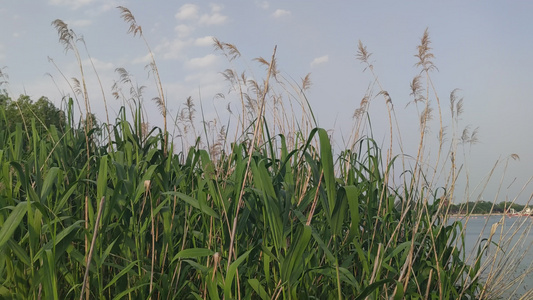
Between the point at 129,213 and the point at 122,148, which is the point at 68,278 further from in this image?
the point at 122,148

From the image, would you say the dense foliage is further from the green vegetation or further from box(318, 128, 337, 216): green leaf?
the green vegetation

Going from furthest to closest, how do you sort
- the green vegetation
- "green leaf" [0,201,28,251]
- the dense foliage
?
the green vegetation, the dense foliage, "green leaf" [0,201,28,251]

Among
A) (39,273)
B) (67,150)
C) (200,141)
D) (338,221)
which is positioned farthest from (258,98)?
(39,273)

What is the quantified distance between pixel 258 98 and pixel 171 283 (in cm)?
138

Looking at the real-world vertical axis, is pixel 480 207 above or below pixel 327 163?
below

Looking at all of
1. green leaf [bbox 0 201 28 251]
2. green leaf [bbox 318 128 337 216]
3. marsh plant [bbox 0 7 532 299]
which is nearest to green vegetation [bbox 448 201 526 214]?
marsh plant [bbox 0 7 532 299]

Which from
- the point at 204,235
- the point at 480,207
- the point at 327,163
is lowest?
the point at 204,235

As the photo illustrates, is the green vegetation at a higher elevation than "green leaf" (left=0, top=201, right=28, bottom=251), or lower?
higher

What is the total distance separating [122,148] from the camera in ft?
10.3

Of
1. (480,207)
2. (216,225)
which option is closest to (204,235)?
(216,225)

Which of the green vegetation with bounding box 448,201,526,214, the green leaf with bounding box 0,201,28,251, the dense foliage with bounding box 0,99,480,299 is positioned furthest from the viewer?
the green vegetation with bounding box 448,201,526,214

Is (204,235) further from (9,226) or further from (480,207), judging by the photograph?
(480,207)

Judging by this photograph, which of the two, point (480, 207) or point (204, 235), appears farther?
point (480, 207)

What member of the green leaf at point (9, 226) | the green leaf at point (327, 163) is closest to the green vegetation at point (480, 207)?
the green leaf at point (327, 163)
